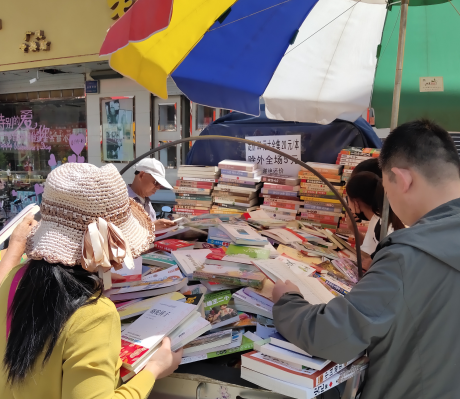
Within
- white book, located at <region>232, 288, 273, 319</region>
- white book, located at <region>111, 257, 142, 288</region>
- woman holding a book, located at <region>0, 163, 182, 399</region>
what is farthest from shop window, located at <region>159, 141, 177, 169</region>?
woman holding a book, located at <region>0, 163, 182, 399</region>

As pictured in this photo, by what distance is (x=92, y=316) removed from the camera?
893 mm

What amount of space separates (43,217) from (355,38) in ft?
7.82

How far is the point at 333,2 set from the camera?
2.21 meters

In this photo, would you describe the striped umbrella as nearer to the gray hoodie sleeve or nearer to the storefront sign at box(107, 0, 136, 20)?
the gray hoodie sleeve

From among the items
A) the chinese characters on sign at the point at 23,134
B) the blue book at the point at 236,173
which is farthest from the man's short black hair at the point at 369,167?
the chinese characters on sign at the point at 23,134

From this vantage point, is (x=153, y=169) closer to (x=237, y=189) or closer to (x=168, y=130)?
(x=237, y=189)

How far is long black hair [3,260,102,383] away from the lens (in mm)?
857

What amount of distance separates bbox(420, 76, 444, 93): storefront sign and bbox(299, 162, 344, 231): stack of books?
1181 mm

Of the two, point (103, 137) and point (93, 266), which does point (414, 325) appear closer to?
point (93, 266)

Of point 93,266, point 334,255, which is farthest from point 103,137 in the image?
point 93,266

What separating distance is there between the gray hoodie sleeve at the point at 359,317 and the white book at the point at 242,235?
0.94 metres

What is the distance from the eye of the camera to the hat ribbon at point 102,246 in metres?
0.90

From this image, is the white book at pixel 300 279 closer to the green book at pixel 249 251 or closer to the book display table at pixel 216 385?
the green book at pixel 249 251

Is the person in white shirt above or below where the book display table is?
above
